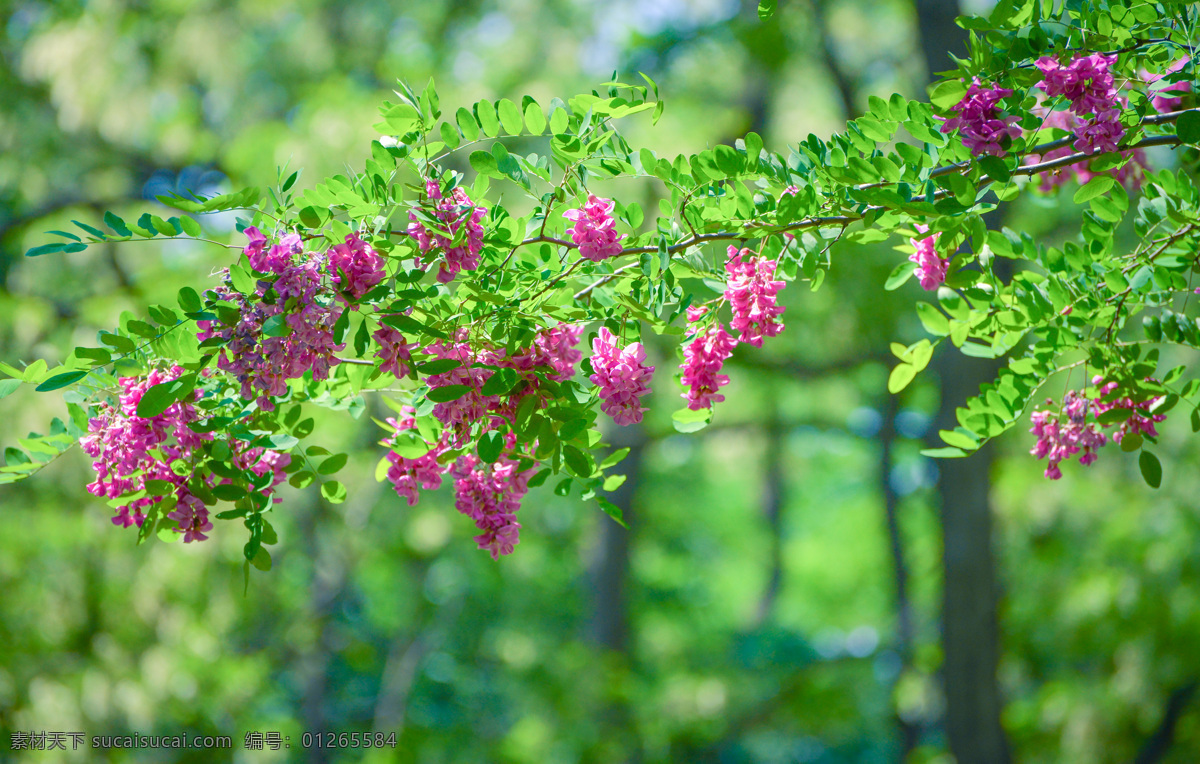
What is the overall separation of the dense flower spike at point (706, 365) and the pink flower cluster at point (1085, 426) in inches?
28.0

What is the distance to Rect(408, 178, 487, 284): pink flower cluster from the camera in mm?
1471

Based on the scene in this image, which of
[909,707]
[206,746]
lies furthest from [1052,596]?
[206,746]

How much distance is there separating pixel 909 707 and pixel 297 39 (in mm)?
9231

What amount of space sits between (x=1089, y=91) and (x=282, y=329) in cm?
134

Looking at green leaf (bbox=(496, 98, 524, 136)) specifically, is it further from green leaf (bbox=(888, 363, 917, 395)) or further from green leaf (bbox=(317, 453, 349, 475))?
green leaf (bbox=(888, 363, 917, 395))

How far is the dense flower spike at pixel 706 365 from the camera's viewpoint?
160 cm

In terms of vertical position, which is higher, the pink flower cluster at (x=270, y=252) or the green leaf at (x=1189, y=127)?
the green leaf at (x=1189, y=127)

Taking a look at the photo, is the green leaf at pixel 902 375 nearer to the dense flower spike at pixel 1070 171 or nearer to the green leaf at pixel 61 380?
the dense flower spike at pixel 1070 171

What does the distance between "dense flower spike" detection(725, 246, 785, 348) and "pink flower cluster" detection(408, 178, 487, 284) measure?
476mm

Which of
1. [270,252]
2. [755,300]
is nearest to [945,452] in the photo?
[755,300]

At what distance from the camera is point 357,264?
1435 millimetres

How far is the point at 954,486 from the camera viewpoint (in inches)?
213

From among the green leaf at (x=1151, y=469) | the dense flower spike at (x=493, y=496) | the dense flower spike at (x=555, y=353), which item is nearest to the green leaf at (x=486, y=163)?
the dense flower spike at (x=555, y=353)

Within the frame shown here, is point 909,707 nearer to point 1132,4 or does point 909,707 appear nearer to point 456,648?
point 456,648
